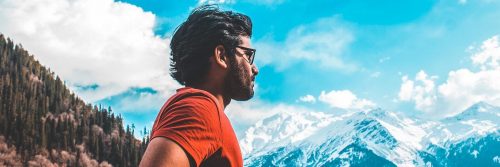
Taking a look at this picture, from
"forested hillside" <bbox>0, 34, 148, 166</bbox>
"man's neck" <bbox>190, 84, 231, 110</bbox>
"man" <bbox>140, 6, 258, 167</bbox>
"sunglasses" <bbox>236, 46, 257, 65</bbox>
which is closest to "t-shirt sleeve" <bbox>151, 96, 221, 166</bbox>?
"man" <bbox>140, 6, 258, 167</bbox>

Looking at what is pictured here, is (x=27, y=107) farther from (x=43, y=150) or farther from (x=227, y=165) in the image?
(x=227, y=165)

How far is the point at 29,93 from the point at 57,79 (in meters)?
24.1

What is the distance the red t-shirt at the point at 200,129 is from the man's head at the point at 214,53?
0.52 metres

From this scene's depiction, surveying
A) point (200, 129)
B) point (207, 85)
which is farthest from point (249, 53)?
point (200, 129)

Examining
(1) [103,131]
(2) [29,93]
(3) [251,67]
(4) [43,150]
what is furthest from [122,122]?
(3) [251,67]

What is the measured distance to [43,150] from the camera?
146875 millimetres

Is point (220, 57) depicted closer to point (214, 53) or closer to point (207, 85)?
point (214, 53)

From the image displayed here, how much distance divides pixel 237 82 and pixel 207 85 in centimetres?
19

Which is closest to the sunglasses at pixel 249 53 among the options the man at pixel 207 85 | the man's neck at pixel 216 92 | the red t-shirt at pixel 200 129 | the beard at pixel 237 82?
the man at pixel 207 85

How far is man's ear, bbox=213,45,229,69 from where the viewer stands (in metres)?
3.35

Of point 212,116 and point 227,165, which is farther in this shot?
point 227,165

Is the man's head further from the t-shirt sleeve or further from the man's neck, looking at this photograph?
the t-shirt sleeve

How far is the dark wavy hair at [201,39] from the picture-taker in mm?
3367

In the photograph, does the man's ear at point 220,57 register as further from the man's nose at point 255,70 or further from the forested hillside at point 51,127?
the forested hillside at point 51,127
